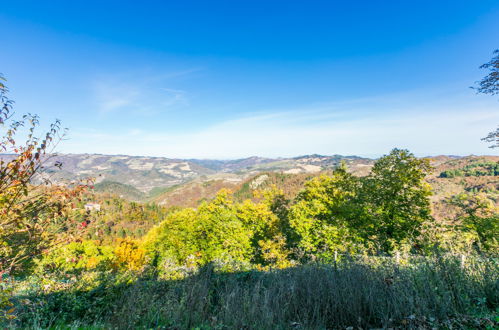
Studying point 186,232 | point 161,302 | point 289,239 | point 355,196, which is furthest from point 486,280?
point 186,232

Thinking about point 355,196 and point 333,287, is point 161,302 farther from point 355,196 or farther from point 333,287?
point 355,196

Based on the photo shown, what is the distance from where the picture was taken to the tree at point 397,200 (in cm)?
1442

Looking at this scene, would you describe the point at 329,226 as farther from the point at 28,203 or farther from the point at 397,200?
the point at 28,203

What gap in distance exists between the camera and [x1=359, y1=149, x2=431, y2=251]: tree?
47.3ft

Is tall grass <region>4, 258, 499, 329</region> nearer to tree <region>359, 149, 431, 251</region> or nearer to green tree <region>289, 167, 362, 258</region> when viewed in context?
tree <region>359, 149, 431, 251</region>

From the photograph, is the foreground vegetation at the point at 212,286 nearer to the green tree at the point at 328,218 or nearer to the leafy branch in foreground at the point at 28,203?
the leafy branch in foreground at the point at 28,203

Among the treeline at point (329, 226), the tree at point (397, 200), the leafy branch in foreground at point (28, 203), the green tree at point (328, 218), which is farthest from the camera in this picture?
the green tree at point (328, 218)

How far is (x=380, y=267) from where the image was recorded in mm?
5227

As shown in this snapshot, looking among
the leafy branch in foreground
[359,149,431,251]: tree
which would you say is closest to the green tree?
[359,149,431,251]: tree

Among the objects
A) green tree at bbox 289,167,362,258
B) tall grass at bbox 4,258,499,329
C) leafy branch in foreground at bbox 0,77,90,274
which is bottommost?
green tree at bbox 289,167,362,258

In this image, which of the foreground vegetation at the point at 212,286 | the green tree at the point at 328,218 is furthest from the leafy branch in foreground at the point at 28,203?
the green tree at the point at 328,218

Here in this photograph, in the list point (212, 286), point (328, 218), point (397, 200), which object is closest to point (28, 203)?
point (212, 286)

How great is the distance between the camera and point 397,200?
586 inches

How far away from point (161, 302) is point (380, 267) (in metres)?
4.95
